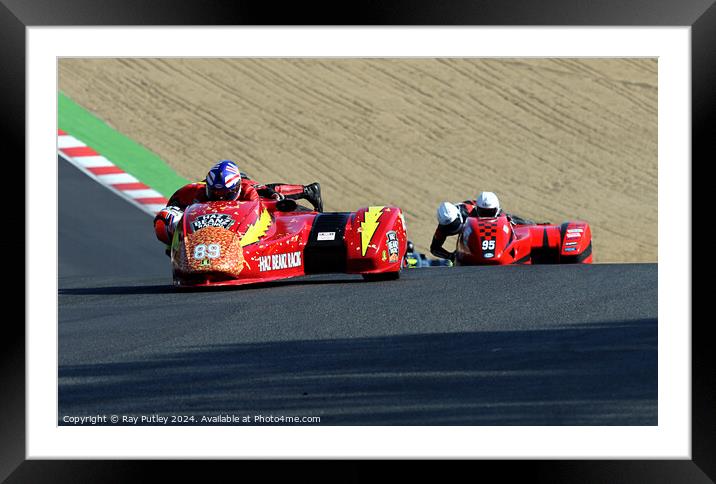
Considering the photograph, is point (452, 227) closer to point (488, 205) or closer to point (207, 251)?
point (488, 205)

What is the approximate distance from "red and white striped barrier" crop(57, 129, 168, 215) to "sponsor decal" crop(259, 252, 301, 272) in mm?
6342

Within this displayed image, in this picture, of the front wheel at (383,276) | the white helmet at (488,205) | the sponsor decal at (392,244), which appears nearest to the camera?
the sponsor decal at (392,244)

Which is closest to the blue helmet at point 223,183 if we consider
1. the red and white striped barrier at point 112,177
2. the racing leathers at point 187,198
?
the racing leathers at point 187,198

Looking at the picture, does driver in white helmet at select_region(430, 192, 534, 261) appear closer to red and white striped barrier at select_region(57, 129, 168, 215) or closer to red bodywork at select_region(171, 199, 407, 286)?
red bodywork at select_region(171, 199, 407, 286)

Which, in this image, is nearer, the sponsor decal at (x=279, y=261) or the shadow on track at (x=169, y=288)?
the sponsor decal at (x=279, y=261)

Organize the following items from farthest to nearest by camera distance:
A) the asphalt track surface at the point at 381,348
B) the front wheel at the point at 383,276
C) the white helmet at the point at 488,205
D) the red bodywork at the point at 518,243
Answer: the white helmet at the point at 488,205, the red bodywork at the point at 518,243, the front wheel at the point at 383,276, the asphalt track surface at the point at 381,348

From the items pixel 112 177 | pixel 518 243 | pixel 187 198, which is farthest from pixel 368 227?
pixel 112 177

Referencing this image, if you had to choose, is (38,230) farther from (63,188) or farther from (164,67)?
(164,67)

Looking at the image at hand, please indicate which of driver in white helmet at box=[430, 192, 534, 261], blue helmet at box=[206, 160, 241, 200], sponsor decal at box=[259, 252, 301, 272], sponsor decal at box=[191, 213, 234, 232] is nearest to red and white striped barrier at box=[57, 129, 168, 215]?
driver in white helmet at box=[430, 192, 534, 261]

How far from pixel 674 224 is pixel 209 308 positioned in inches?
263

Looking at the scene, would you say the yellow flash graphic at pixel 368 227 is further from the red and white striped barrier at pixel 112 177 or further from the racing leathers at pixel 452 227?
the red and white striped barrier at pixel 112 177

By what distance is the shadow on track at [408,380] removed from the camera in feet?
23.9

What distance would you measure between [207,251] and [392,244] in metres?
2.11

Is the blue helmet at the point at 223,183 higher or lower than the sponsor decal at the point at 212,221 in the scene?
higher
